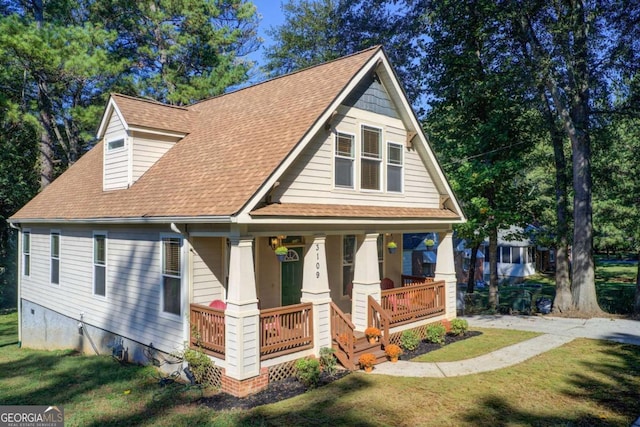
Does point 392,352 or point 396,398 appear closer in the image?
point 396,398

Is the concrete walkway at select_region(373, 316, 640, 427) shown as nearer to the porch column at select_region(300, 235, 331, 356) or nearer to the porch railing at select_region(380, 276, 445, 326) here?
the porch column at select_region(300, 235, 331, 356)

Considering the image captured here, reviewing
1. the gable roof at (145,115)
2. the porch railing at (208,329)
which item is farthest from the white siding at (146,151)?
the porch railing at (208,329)

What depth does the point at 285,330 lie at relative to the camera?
10.0 meters

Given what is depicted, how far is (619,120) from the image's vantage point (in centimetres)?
1861

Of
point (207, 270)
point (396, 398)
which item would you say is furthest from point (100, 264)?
point (396, 398)

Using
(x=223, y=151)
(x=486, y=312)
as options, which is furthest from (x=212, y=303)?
(x=486, y=312)

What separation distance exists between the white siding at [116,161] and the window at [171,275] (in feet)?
10.9

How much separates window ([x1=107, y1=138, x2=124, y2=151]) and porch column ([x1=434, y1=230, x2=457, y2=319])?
10183mm

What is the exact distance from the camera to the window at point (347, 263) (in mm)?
14297

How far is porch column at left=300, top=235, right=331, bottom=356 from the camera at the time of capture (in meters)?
10.5

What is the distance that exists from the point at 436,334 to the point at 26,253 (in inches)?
612

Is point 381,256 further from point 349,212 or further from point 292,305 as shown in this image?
point 292,305

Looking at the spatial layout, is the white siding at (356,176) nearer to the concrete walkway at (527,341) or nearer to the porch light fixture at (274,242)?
the porch light fixture at (274,242)

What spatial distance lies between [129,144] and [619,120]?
60.1ft
